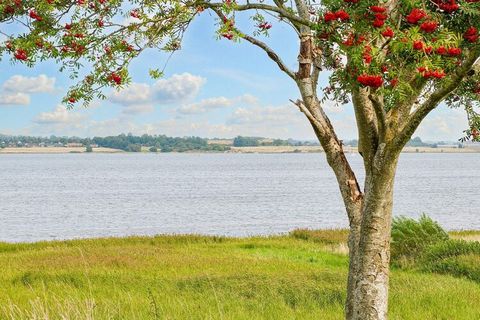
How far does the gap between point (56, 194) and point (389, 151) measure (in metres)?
93.4

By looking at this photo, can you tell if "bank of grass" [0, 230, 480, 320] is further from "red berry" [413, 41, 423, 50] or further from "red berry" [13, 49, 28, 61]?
"red berry" [413, 41, 423, 50]

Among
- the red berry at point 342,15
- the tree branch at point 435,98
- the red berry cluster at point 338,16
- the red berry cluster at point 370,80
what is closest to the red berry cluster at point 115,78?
the tree branch at point 435,98

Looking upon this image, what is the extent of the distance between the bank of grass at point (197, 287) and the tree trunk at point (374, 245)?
197 cm

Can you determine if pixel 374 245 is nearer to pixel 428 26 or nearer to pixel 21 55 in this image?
pixel 428 26

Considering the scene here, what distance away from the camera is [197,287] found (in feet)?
54.3

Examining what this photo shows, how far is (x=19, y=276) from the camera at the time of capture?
748 inches

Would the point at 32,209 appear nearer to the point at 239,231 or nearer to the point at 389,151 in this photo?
the point at 239,231

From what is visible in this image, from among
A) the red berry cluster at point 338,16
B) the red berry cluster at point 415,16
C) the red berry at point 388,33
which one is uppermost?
the red berry cluster at point 338,16

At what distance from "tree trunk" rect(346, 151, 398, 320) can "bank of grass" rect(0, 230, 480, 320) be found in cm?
197

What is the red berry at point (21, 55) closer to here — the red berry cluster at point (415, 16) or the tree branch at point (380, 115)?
the tree branch at point (380, 115)

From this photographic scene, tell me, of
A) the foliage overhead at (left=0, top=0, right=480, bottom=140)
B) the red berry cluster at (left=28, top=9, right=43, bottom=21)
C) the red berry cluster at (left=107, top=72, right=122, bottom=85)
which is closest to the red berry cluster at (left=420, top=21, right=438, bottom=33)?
the foliage overhead at (left=0, top=0, right=480, bottom=140)

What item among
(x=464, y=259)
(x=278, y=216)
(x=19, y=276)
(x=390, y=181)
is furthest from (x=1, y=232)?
(x=390, y=181)

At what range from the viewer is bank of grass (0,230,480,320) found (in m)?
13.1

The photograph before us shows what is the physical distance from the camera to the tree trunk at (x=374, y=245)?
432 inches
